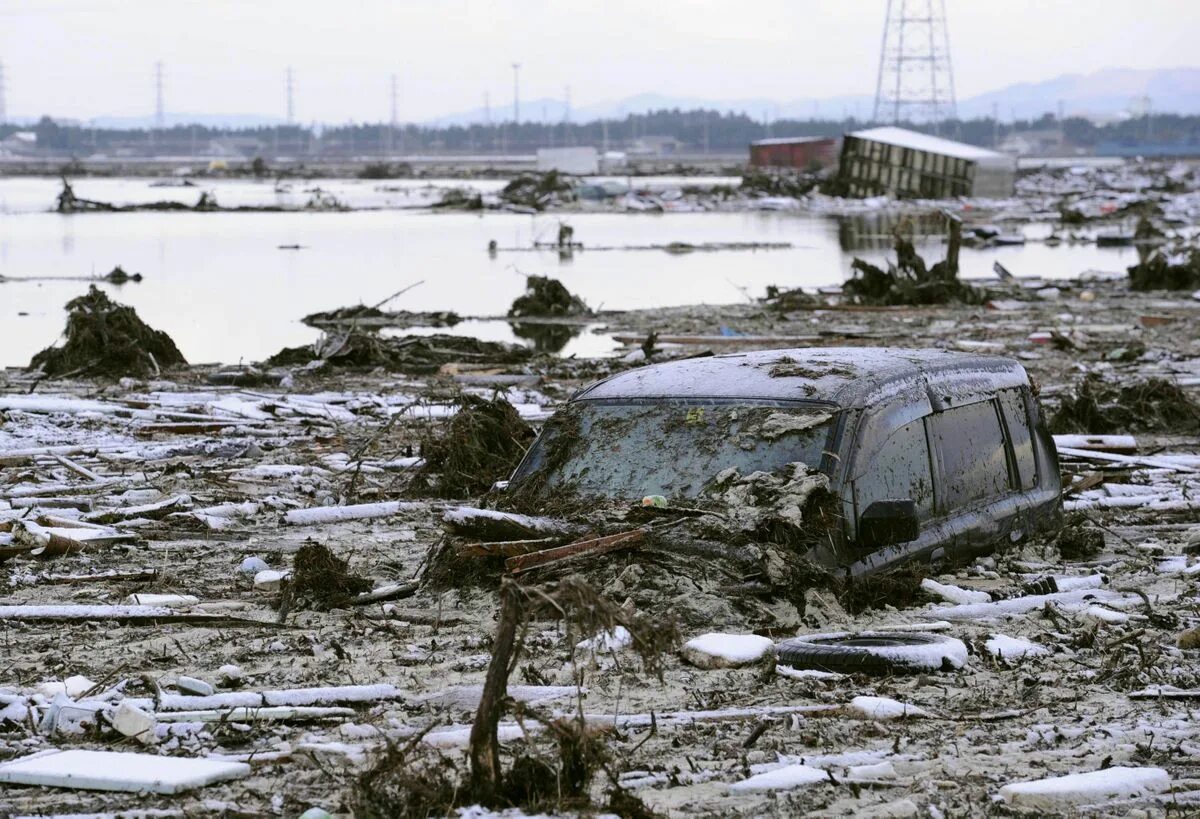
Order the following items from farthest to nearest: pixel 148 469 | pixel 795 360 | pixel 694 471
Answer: pixel 148 469 → pixel 795 360 → pixel 694 471

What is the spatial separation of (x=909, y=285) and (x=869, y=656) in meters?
23.6

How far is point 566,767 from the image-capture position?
5.12 meters

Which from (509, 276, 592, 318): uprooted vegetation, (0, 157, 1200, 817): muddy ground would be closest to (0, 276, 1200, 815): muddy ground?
(0, 157, 1200, 817): muddy ground

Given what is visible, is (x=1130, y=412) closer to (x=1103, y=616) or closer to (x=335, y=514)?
(x=1103, y=616)

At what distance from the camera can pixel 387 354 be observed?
21.0 metres

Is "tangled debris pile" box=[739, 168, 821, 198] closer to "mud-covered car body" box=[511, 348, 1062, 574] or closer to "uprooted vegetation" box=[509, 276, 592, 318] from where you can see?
"uprooted vegetation" box=[509, 276, 592, 318]

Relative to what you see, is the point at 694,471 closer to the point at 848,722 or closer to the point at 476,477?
the point at 848,722

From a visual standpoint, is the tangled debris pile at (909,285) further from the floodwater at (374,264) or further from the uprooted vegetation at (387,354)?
the uprooted vegetation at (387,354)

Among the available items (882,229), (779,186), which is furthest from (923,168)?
(882,229)

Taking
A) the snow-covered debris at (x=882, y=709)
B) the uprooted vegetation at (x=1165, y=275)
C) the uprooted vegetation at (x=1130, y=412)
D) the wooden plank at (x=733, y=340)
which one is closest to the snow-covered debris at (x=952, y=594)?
the snow-covered debris at (x=882, y=709)

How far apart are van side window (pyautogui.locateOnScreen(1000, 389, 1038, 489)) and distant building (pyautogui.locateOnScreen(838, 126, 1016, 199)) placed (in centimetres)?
6719

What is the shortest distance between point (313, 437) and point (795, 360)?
7.27 meters

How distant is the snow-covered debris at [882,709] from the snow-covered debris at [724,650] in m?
0.69

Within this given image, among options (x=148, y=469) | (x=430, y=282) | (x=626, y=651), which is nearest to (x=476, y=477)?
(x=148, y=469)
